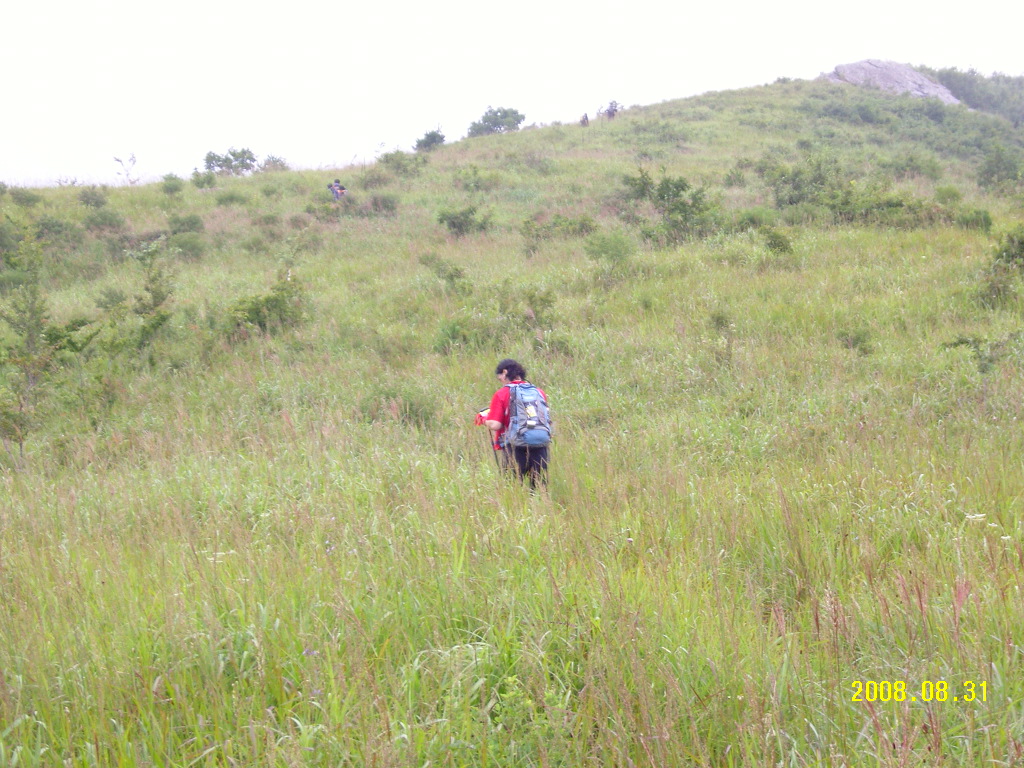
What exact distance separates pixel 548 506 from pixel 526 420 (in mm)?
1561

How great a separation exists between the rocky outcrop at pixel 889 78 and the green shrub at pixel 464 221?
40.3m

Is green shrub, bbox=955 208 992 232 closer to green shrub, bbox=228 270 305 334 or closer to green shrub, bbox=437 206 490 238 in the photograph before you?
green shrub, bbox=437 206 490 238

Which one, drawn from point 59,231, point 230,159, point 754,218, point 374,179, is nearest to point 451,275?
point 754,218

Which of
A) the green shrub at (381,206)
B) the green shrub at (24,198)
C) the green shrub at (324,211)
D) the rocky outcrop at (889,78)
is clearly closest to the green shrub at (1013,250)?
the green shrub at (381,206)

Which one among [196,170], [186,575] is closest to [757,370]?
[186,575]

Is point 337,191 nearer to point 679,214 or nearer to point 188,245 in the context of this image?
point 188,245

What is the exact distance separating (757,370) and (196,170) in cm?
2569

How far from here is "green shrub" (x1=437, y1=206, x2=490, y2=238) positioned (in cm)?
1859

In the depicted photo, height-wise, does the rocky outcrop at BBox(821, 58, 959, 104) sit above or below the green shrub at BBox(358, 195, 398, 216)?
above

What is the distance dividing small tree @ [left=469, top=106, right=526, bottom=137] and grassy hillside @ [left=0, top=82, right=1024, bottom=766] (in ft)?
132

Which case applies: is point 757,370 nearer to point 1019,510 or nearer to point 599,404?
point 599,404

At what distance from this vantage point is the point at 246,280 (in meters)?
15.2

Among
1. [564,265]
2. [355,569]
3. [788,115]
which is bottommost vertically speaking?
[355,569]

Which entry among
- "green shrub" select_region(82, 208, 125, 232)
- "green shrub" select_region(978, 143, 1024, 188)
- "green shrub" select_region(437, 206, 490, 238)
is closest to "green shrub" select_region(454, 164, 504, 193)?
"green shrub" select_region(437, 206, 490, 238)
